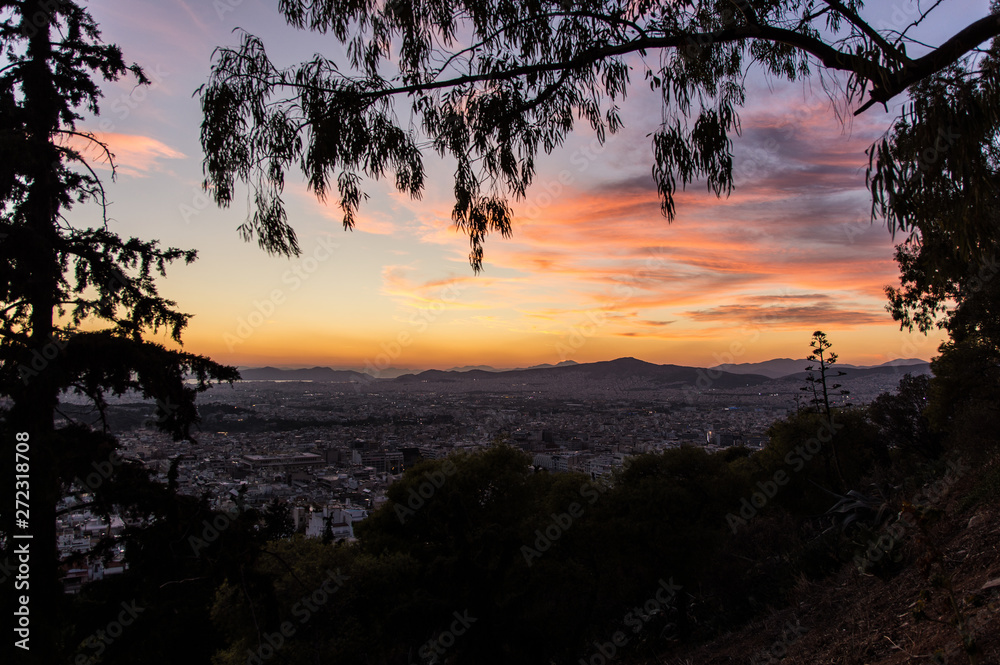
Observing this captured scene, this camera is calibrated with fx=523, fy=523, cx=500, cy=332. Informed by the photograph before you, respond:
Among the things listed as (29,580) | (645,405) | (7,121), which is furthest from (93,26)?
(645,405)

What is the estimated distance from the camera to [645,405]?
86500 mm
